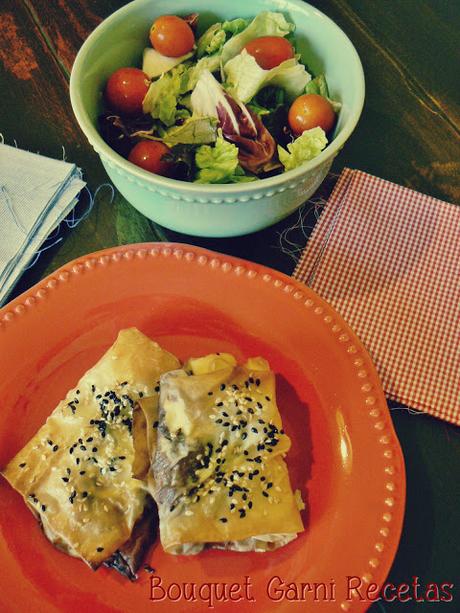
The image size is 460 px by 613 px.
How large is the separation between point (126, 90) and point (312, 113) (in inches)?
18.1

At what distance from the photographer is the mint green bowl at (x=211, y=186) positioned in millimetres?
1132

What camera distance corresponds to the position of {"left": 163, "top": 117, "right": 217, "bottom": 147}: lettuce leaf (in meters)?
1.28

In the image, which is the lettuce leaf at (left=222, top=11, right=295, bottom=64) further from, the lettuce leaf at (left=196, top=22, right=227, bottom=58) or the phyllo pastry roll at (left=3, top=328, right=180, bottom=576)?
the phyllo pastry roll at (left=3, top=328, right=180, bottom=576)

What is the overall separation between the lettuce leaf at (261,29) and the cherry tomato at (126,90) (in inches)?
9.1

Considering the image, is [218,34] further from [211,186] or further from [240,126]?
[211,186]

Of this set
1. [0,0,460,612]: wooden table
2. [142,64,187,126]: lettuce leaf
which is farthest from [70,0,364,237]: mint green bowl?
[0,0,460,612]: wooden table

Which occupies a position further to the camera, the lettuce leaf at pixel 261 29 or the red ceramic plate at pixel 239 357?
the lettuce leaf at pixel 261 29

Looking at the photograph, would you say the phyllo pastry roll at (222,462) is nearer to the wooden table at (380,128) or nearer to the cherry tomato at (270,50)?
the wooden table at (380,128)

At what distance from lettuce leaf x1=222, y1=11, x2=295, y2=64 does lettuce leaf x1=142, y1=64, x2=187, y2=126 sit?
0.14 meters

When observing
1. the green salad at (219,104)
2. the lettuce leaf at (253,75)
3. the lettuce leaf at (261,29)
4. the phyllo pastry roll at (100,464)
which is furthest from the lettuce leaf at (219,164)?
the phyllo pastry roll at (100,464)

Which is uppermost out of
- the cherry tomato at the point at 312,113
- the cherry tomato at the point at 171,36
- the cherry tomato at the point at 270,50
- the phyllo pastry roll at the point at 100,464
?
the cherry tomato at the point at 171,36

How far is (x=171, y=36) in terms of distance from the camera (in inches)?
A: 51.8

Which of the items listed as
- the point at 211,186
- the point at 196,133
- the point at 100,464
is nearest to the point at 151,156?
the point at 196,133

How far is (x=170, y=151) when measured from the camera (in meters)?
1.28
